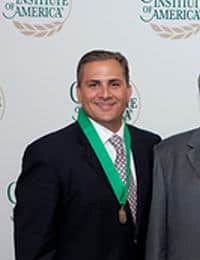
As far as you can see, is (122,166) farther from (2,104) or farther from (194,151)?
(2,104)

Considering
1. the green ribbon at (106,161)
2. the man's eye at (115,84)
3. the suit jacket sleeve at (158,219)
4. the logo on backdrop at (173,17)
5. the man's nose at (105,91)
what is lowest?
the suit jacket sleeve at (158,219)

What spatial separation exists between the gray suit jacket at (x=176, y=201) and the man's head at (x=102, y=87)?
164 mm

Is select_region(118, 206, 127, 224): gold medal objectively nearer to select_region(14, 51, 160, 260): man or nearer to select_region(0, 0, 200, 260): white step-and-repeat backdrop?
select_region(14, 51, 160, 260): man

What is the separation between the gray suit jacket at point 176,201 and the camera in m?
1.60

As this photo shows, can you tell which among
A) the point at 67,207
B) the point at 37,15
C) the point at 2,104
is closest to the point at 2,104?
the point at 2,104

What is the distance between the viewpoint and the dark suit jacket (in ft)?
5.28

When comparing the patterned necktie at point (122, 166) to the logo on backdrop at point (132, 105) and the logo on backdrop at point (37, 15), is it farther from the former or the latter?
the logo on backdrop at point (37, 15)

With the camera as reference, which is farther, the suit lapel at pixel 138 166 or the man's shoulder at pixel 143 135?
the man's shoulder at pixel 143 135

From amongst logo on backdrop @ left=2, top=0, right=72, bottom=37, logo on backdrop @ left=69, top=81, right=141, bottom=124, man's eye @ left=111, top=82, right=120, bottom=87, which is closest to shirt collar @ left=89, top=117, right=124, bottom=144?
man's eye @ left=111, top=82, right=120, bottom=87

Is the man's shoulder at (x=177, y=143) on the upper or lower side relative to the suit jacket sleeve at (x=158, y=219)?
upper

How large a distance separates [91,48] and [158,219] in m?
0.79

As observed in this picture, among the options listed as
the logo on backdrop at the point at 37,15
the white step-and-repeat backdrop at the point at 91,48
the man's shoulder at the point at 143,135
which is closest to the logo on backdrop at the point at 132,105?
the white step-and-repeat backdrop at the point at 91,48

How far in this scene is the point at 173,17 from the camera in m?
2.23

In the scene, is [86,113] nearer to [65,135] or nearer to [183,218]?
[65,135]
